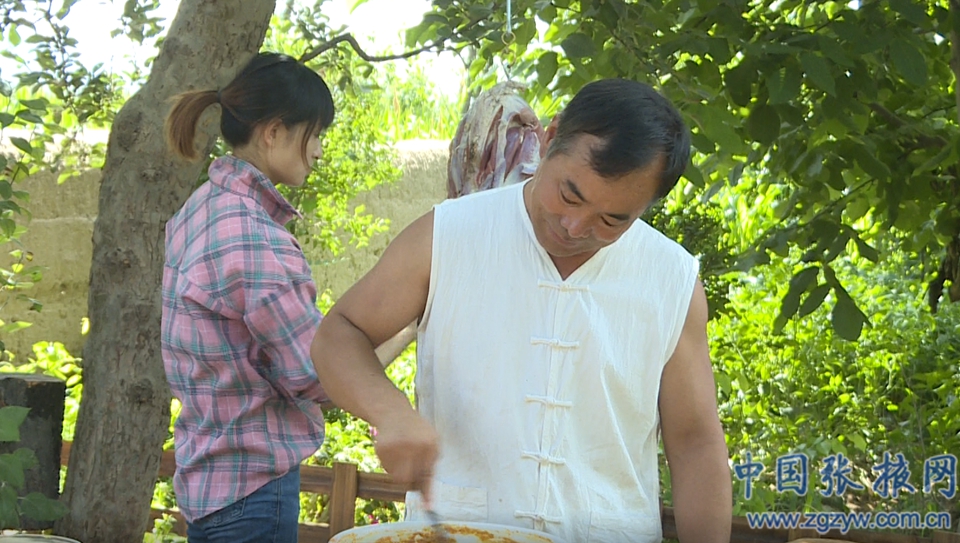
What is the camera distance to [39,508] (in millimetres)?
3068

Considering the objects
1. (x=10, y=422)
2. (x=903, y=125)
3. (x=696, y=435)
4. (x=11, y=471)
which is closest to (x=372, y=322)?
(x=696, y=435)

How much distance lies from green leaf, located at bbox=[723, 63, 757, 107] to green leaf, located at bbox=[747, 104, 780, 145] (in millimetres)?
93

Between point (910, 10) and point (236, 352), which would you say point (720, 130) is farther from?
point (236, 352)

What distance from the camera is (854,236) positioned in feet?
11.2

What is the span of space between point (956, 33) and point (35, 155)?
121 inches

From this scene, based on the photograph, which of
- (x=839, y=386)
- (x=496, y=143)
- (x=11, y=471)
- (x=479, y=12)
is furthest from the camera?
(x=839, y=386)

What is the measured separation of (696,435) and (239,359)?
911 mm

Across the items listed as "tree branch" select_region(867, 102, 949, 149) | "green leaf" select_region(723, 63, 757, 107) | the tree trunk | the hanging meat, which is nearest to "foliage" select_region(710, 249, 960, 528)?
"tree branch" select_region(867, 102, 949, 149)

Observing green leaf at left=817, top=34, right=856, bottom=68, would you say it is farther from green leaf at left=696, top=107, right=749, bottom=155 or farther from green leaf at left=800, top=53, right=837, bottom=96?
green leaf at left=696, top=107, right=749, bottom=155

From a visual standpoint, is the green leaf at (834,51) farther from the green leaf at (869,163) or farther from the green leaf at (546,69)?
the green leaf at (546,69)

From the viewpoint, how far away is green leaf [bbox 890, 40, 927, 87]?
288 centimetres

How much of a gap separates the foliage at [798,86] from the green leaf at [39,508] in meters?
1.84

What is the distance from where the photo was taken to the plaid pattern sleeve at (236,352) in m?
2.03

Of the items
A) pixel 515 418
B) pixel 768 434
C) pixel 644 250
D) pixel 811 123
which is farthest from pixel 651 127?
pixel 768 434
